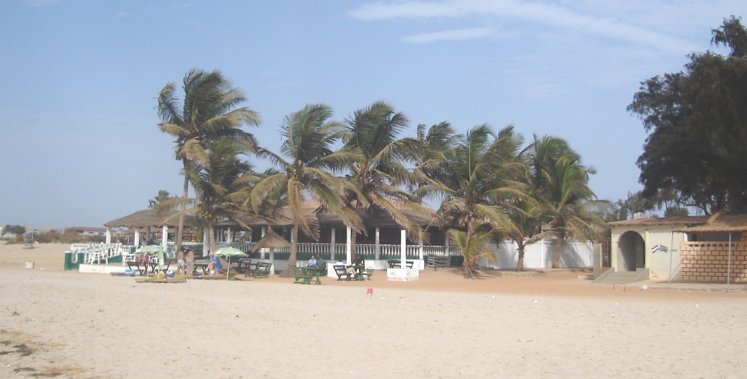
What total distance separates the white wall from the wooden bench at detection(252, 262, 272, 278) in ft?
35.0

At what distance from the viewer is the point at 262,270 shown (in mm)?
28953

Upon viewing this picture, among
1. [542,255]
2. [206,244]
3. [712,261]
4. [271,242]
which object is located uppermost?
[271,242]

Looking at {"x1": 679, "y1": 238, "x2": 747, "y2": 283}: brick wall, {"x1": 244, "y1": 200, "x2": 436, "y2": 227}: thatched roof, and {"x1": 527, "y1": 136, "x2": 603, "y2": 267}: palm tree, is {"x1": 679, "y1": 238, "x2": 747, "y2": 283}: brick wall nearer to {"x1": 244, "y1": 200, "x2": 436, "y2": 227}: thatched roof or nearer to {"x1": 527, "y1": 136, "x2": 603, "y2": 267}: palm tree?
{"x1": 527, "y1": 136, "x2": 603, "y2": 267}: palm tree

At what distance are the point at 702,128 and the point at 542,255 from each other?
13604 mm

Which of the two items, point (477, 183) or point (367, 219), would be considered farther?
point (367, 219)

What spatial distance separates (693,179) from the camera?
1166 inches

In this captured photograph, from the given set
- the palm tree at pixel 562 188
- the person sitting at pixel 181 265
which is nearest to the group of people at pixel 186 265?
the person sitting at pixel 181 265

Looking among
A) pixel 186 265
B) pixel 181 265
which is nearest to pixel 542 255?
pixel 186 265

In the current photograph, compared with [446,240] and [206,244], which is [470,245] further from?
[206,244]

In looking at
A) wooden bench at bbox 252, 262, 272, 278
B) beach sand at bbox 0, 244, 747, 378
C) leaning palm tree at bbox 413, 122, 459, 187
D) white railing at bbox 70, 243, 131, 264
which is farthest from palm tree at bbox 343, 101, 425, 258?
white railing at bbox 70, 243, 131, 264

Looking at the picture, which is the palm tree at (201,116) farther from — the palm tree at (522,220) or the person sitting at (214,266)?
the palm tree at (522,220)

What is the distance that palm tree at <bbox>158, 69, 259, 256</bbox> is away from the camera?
29.4 metres

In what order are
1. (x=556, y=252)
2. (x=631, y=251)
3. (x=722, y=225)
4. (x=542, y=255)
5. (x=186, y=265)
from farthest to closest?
1. (x=556, y=252)
2. (x=542, y=255)
3. (x=631, y=251)
4. (x=186, y=265)
5. (x=722, y=225)

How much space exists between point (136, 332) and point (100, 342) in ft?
3.55
